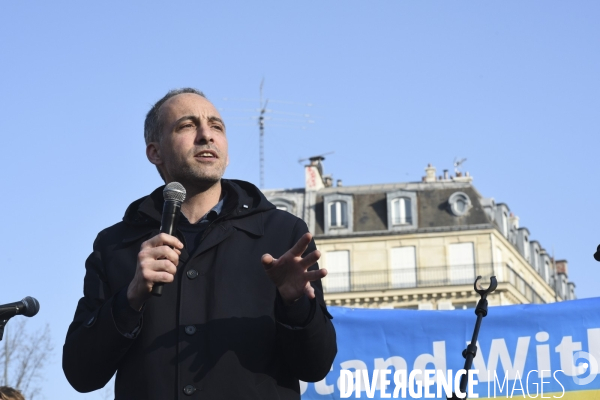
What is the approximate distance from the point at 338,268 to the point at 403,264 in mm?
3744

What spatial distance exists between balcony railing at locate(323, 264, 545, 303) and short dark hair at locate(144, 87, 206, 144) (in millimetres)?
56454

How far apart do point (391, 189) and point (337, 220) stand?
370cm

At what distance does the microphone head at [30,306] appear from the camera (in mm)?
5082

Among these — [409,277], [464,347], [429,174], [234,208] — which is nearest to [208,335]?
[234,208]

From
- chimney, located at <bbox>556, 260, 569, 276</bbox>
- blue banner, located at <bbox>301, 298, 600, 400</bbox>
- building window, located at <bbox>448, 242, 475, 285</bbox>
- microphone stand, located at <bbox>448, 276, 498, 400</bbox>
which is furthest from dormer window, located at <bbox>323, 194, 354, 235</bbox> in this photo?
microphone stand, located at <bbox>448, 276, 498, 400</bbox>

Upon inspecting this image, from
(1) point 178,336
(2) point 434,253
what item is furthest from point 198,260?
(2) point 434,253

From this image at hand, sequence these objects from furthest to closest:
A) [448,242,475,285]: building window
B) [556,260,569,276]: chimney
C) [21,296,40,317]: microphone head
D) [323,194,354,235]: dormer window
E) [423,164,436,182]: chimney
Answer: [556,260,569,276]: chimney
[423,164,436,182]: chimney
[323,194,354,235]: dormer window
[448,242,475,285]: building window
[21,296,40,317]: microphone head

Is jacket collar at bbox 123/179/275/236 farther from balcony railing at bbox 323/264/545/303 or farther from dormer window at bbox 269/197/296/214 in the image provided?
dormer window at bbox 269/197/296/214

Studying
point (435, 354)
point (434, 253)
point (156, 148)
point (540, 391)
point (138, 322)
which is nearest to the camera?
point (138, 322)

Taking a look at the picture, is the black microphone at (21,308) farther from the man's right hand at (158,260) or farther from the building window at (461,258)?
the building window at (461,258)

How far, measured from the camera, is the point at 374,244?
203 ft

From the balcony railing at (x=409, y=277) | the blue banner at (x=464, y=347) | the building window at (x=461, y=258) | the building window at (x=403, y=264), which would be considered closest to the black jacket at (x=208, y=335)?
the blue banner at (x=464, y=347)

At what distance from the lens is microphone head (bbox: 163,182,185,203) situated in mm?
3928

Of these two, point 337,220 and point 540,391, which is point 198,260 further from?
point 337,220
